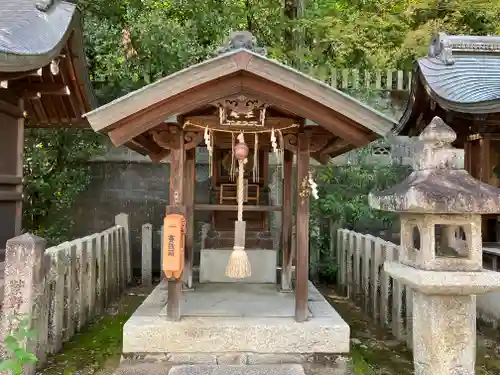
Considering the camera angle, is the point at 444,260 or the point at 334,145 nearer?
the point at 444,260

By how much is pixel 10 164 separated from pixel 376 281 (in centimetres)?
593

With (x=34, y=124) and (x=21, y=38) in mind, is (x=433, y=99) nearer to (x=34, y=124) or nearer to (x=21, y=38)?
(x=21, y=38)

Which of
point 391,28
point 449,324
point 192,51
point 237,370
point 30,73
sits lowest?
point 237,370

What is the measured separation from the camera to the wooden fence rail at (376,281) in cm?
656

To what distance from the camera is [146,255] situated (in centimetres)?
1054

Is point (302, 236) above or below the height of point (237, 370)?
above

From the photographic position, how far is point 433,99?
26.1 ft

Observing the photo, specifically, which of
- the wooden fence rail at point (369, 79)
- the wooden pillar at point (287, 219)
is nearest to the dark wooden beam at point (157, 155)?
the wooden pillar at point (287, 219)

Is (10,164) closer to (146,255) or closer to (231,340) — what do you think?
(231,340)

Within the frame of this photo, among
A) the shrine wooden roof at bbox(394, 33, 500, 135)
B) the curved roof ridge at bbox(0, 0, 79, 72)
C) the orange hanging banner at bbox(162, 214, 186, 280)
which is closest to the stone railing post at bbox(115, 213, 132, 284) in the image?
the curved roof ridge at bbox(0, 0, 79, 72)

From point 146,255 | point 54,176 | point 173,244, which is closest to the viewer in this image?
point 173,244

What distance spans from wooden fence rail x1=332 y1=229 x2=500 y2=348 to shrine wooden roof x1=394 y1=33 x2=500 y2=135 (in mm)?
2418

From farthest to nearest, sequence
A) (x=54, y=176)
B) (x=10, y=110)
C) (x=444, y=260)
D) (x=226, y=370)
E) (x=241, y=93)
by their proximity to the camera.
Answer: (x=54, y=176) < (x=10, y=110) < (x=241, y=93) < (x=226, y=370) < (x=444, y=260)

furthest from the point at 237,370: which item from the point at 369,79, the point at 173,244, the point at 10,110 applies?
the point at 369,79
